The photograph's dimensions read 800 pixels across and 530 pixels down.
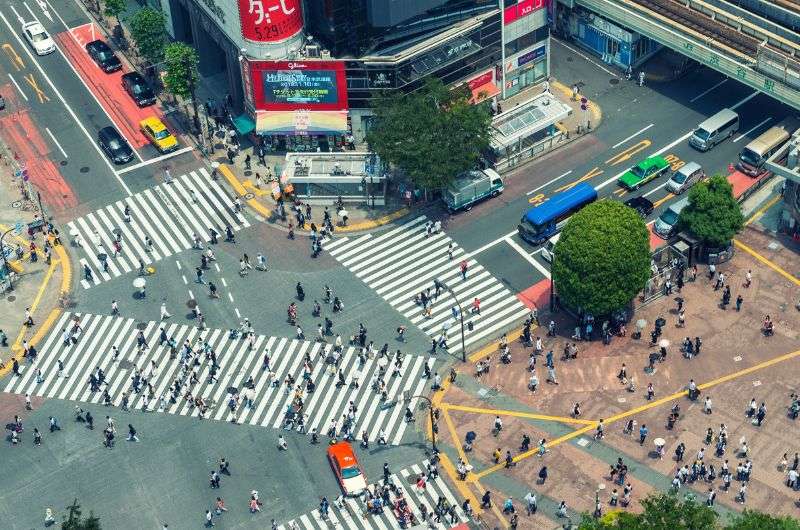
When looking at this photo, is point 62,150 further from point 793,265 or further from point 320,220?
point 793,265

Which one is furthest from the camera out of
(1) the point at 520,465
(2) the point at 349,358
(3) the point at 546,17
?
(3) the point at 546,17

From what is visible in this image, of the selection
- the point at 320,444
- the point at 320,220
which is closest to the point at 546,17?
the point at 320,220

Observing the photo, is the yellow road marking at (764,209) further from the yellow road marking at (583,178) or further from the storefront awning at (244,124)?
the storefront awning at (244,124)

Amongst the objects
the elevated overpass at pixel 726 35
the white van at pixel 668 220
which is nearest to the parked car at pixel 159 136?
the elevated overpass at pixel 726 35

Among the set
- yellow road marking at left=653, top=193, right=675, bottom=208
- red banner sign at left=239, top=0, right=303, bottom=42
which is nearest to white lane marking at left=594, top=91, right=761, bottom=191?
yellow road marking at left=653, top=193, right=675, bottom=208

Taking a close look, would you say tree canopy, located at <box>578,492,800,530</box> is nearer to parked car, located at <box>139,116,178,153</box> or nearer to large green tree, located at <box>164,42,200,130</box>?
parked car, located at <box>139,116,178,153</box>

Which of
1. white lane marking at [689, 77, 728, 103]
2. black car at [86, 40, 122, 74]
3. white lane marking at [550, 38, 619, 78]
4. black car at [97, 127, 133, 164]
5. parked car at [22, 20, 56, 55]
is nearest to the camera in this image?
black car at [97, 127, 133, 164]
